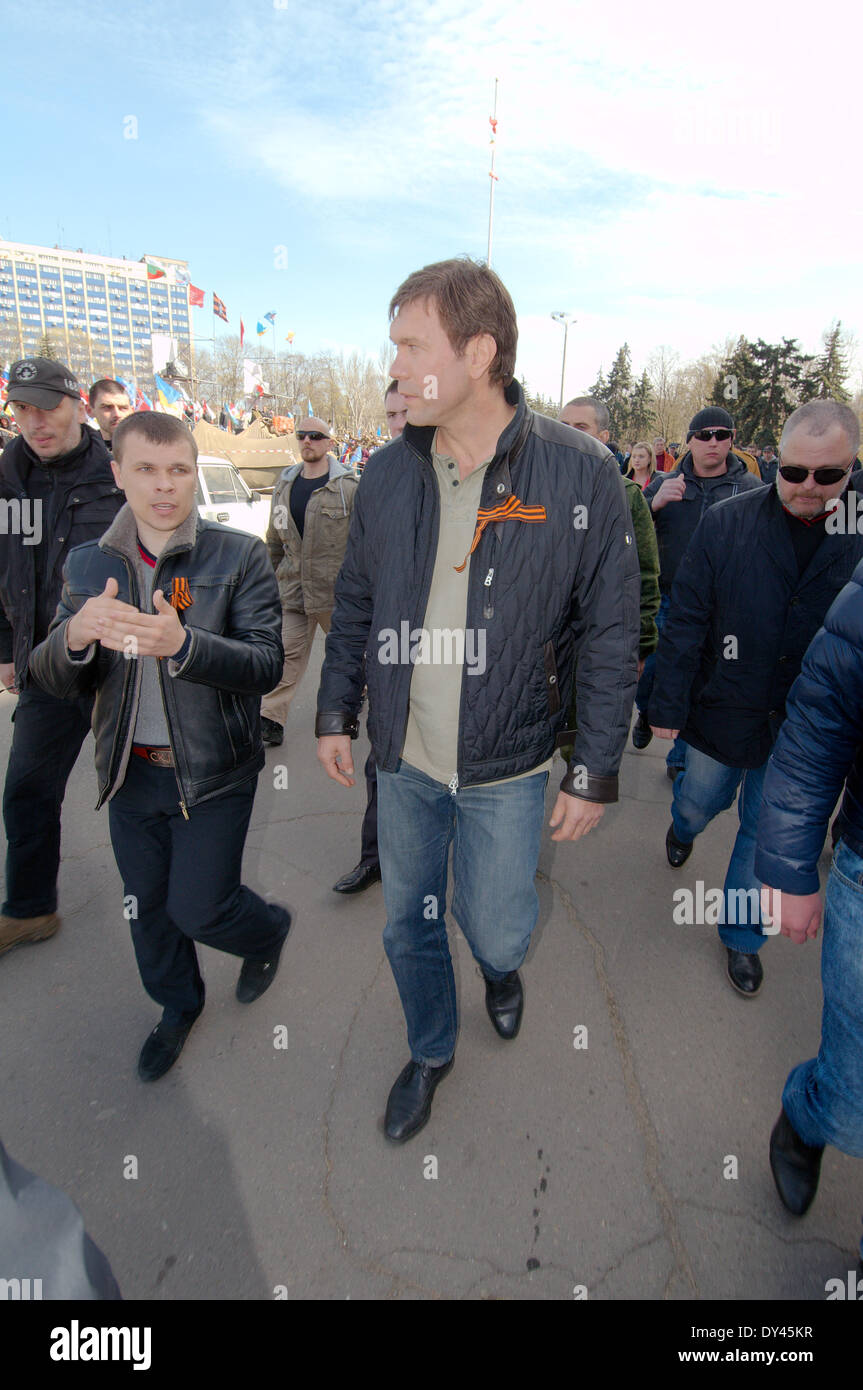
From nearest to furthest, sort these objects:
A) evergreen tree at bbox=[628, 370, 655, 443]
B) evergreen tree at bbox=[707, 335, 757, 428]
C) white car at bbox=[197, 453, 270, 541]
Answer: white car at bbox=[197, 453, 270, 541] → evergreen tree at bbox=[707, 335, 757, 428] → evergreen tree at bbox=[628, 370, 655, 443]

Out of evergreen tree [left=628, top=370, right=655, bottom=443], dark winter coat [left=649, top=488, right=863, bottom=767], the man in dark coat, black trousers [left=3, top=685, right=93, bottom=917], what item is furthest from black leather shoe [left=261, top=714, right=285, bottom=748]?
evergreen tree [left=628, top=370, right=655, bottom=443]

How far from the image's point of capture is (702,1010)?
269cm

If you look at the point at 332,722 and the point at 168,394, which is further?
the point at 168,394

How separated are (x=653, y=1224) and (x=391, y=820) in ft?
4.20

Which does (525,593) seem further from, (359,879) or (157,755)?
(359,879)

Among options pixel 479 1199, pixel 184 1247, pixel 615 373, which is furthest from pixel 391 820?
pixel 615 373

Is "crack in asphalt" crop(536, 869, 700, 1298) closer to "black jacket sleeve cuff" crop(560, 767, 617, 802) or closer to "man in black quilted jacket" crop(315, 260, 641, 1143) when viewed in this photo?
"man in black quilted jacket" crop(315, 260, 641, 1143)

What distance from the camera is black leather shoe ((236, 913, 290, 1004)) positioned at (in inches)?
105

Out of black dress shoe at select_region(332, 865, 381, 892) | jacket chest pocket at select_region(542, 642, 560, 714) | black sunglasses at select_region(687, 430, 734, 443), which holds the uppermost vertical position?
black sunglasses at select_region(687, 430, 734, 443)

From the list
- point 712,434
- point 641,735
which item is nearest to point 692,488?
point 712,434

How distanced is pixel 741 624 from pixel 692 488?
2.38 metres

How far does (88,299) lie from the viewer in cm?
11569

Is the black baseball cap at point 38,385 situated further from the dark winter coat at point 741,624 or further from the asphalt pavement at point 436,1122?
the dark winter coat at point 741,624

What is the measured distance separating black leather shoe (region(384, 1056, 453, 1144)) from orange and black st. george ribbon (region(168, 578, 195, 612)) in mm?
1607
